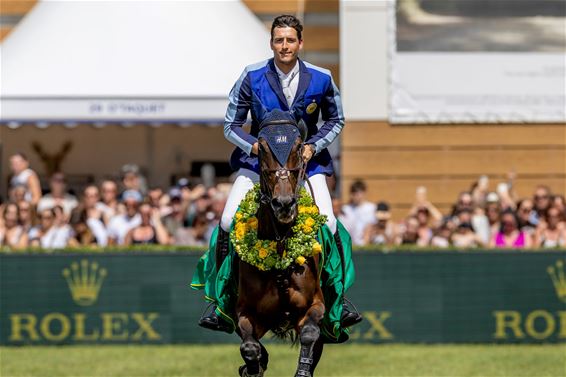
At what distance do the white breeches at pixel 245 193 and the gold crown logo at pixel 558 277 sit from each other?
7.65m

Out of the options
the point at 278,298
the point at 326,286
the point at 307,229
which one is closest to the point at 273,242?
the point at 307,229


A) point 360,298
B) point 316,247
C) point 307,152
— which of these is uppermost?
point 307,152

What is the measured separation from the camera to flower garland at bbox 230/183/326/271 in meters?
9.79

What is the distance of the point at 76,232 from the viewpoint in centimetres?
1852

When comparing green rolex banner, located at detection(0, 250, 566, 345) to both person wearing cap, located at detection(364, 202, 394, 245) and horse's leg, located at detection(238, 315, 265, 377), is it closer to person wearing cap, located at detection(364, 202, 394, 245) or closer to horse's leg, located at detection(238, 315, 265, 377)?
person wearing cap, located at detection(364, 202, 394, 245)

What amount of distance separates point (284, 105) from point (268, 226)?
1.00m

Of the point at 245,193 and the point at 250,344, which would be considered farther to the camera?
the point at 245,193

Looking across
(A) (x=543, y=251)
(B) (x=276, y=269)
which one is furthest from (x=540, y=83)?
(B) (x=276, y=269)

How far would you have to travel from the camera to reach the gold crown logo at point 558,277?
1762 cm

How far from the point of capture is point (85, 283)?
1745cm

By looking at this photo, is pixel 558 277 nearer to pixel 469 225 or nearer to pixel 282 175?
pixel 469 225

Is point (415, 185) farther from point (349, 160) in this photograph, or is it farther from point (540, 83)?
point (540, 83)

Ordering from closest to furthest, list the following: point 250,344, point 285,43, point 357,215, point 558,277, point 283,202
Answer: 1. point 283,202
2. point 250,344
3. point 285,43
4. point 558,277
5. point 357,215

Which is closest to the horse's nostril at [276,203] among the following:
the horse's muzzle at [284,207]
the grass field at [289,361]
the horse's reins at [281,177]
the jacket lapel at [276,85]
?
the horse's muzzle at [284,207]
